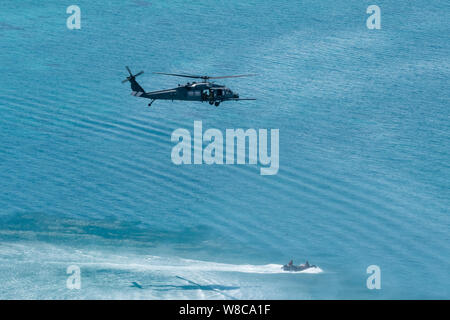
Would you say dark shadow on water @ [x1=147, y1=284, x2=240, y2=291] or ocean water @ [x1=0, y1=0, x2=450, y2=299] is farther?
ocean water @ [x1=0, y1=0, x2=450, y2=299]

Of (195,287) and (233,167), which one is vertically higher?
(233,167)

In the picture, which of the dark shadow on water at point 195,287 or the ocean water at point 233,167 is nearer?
the dark shadow on water at point 195,287

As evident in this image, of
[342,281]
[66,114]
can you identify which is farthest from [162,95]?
[66,114]

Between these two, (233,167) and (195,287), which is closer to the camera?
(195,287)

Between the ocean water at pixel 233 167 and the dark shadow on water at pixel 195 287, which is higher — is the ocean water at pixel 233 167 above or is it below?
above

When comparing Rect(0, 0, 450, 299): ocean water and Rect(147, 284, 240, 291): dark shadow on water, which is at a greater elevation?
Rect(0, 0, 450, 299): ocean water

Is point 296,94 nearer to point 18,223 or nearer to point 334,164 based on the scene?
point 334,164
